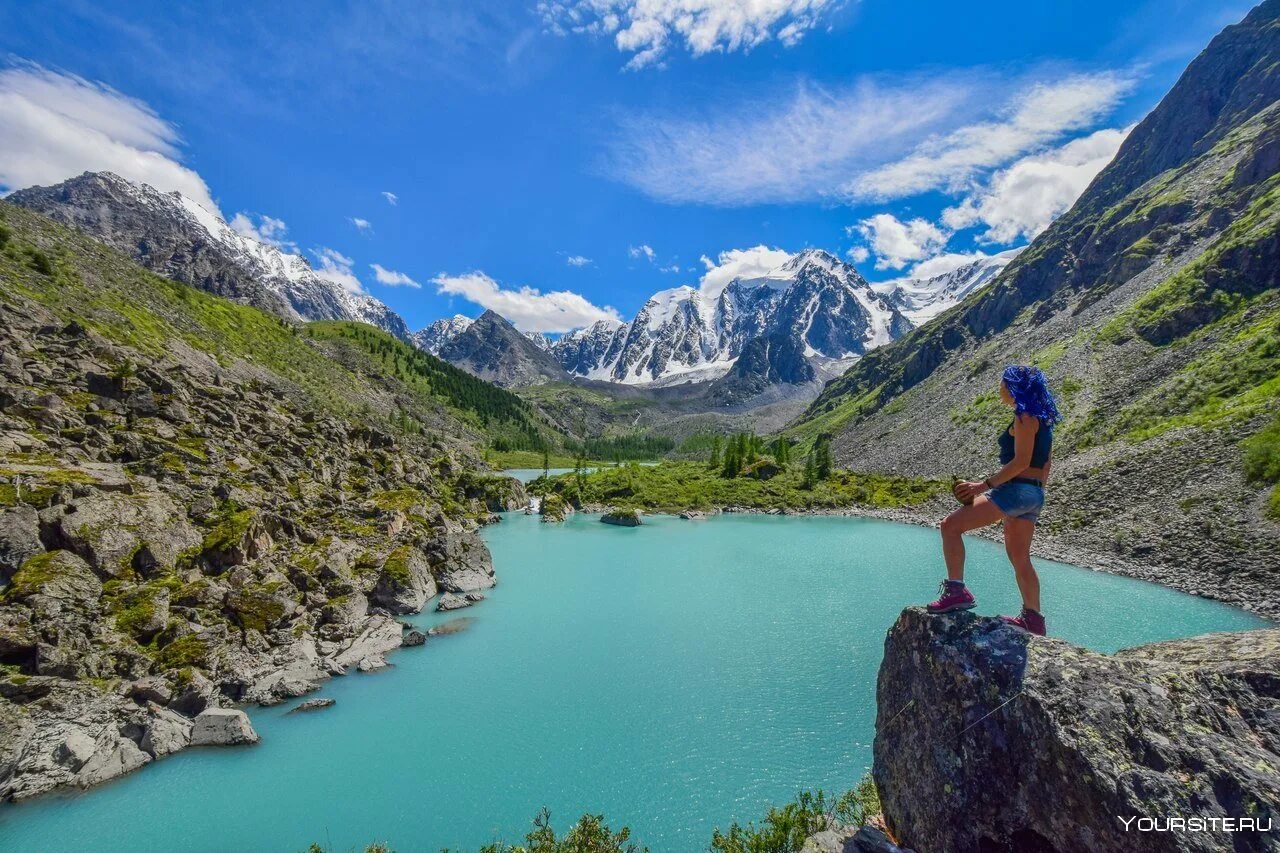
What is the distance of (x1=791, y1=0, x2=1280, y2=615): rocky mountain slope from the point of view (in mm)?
44281

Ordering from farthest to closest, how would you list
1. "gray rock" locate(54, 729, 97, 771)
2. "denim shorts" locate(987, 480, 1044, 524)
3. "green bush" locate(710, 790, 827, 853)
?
"gray rock" locate(54, 729, 97, 771)
"green bush" locate(710, 790, 827, 853)
"denim shorts" locate(987, 480, 1044, 524)

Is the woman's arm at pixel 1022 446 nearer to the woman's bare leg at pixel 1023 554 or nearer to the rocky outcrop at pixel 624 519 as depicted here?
the woman's bare leg at pixel 1023 554

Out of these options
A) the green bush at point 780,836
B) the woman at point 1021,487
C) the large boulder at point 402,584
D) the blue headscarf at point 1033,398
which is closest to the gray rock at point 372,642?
the large boulder at point 402,584

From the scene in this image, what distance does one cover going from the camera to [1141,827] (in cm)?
635

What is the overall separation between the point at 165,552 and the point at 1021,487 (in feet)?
115

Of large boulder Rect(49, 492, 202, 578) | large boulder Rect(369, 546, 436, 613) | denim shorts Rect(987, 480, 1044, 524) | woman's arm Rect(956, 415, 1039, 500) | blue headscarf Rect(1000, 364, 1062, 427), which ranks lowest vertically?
large boulder Rect(369, 546, 436, 613)

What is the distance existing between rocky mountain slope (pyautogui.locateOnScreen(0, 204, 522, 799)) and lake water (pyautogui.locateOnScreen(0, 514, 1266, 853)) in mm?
2026

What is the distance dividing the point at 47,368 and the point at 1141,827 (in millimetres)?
55610

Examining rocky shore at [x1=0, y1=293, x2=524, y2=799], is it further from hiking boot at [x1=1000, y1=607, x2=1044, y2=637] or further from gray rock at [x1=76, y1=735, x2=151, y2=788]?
hiking boot at [x1=1000, y1=607, x2=1044, y2=637]

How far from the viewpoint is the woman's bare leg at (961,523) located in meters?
8.84

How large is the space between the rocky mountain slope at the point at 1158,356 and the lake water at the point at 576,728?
8.38 metres

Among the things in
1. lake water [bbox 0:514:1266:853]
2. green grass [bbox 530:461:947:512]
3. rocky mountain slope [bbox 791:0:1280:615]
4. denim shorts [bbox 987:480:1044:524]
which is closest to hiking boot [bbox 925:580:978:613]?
denim shorts [bbox 987:480:1044:524]

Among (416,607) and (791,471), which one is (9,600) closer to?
(416,607)

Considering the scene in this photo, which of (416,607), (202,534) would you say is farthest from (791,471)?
(202,534)
